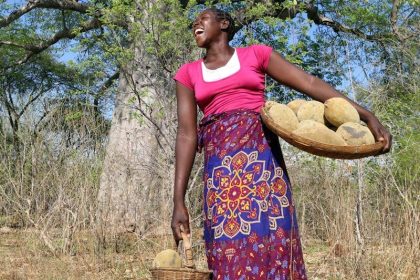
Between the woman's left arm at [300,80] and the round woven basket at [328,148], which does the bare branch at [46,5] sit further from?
the round woven basket at [328,148]

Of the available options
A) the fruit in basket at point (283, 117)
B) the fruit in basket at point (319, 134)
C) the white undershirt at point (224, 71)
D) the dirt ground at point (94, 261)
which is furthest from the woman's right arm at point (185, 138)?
the dirt ground at point (94, 261)

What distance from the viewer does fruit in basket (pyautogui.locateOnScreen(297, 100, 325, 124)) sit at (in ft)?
7.16

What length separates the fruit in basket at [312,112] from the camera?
2.18m

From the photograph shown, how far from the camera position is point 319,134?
2062mm

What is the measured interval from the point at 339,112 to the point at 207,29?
62 centimetres

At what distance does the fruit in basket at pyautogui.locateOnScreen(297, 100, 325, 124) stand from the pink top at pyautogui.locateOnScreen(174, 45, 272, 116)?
193 mm

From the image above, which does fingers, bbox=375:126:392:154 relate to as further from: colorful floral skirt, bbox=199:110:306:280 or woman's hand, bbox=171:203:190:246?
woman's hand, bbox=171:203:190:246

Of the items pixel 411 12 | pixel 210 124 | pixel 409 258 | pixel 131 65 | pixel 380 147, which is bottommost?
pixel 409 258

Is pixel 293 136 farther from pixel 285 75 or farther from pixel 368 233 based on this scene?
pixel 368 233

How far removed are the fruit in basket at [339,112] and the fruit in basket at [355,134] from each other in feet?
0.13

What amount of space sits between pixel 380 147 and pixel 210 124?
618 millimetres

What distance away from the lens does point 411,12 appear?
29.5 feet

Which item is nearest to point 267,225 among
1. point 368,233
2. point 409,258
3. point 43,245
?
point 409,258

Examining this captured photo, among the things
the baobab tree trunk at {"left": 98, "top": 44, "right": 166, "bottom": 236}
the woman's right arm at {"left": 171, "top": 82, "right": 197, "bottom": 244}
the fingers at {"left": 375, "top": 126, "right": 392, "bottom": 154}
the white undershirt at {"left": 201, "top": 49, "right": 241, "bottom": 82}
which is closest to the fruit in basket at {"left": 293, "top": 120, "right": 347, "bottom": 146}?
the fingers at {"left": 375, "top": 126, "right": 392, "bottom": 154}
